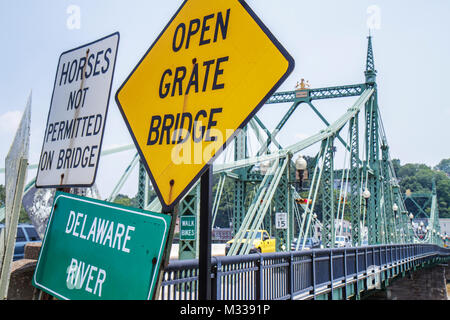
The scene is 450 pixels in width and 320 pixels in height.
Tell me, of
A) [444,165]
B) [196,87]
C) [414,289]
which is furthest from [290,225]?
[444,165]

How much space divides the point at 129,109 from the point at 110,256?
38.8 inches

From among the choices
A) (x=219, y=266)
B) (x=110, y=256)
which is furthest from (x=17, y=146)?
(x=219, y=266)

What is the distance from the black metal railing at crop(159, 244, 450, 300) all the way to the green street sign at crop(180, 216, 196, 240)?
256cm

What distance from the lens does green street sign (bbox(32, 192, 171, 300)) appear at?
194cm

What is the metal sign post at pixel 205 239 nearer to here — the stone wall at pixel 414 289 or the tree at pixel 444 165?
the stone wall at pixel 414 289

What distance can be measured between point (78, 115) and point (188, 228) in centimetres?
706

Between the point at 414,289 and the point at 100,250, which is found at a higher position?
the point at 100,250

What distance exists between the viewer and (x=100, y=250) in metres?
2.21

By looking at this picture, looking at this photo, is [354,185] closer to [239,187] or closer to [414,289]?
[239,187]

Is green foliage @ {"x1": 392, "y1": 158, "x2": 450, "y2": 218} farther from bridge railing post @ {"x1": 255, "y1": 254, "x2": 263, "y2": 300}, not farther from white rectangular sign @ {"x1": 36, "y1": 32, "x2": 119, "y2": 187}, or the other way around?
white rectangular sign @ {"x1": 36, "y1": 32, "x2": 119, "y2": 187}

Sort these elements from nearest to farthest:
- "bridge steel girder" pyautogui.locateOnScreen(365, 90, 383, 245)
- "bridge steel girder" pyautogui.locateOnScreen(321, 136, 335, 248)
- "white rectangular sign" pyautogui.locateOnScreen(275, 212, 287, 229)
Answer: "white rectangular sign" pyautogui.locateOnScreen(275, 212, 287, 229) < "bridge steel girder" pyautogui.locateOnScreen(321, 136, 335, 248) < "bridge steel girder" pyautogui.locateOnScreen(365, 90, 383, 245)

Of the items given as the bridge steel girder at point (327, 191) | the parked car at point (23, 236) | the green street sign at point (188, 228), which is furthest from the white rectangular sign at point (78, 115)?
the bridge steel girder at point (327, 191)

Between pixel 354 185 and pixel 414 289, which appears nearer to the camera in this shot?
pixel 354 185

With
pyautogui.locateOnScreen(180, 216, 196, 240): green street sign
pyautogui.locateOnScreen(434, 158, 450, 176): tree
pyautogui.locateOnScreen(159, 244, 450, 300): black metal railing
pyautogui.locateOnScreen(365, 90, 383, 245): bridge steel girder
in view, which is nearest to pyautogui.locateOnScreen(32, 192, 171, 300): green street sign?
pyautogui.locateOnScreen(159, 244, 450, 300): black metal railing
